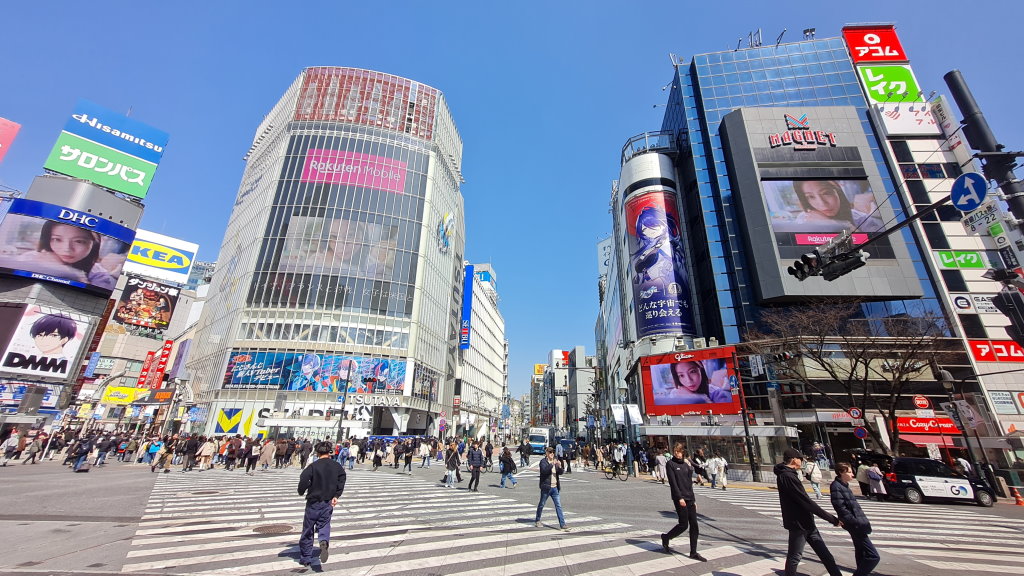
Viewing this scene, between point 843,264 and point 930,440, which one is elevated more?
point 843,264

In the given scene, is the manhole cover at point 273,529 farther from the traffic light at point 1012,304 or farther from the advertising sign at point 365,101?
the advertising sign at point 365,101

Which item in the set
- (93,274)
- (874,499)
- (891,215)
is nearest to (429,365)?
(93,274)

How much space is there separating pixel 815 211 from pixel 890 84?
21467mm

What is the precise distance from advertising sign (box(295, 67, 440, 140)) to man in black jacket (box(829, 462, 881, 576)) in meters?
62.2

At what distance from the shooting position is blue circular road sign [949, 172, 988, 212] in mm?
6605

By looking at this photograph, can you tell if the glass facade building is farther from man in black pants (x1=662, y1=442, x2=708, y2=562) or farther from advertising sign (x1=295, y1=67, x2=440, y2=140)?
advertising sign (x1=295, y1=67, x2=440, y2=140)

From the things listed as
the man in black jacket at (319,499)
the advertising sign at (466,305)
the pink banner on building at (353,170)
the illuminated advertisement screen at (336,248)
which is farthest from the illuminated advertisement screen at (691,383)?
the advertising sign at (466,305)

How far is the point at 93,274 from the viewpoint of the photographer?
4388cm

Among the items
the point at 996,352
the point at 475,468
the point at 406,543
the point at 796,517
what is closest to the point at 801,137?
the point at 996,352

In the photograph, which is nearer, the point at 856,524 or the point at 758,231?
the point at 856,524

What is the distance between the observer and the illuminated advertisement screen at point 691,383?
30.2 m

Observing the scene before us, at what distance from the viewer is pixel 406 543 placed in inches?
297

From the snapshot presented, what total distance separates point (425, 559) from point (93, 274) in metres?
58.3

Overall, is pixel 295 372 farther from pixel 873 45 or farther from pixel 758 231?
pixel 873 45
